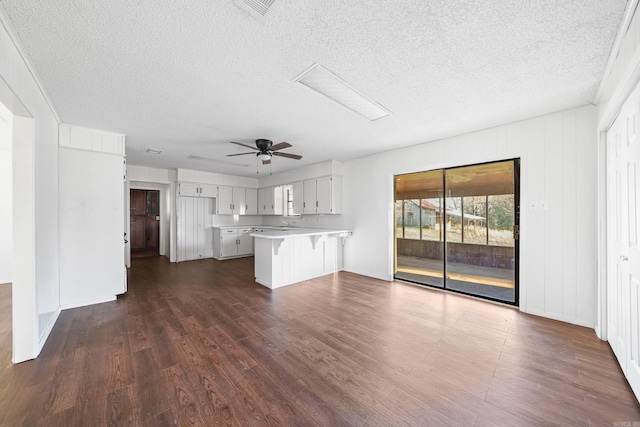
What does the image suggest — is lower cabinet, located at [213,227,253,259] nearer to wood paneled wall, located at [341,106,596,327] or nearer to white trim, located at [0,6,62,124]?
white trim, located at [0,6,62,124]

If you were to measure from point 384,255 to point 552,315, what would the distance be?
236 cm

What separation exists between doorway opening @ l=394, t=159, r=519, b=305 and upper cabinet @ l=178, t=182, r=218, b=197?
16.2 ft

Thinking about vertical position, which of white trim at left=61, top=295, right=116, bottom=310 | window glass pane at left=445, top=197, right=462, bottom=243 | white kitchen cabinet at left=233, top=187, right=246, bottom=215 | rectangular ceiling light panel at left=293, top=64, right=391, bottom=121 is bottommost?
white trim at left=61, top=295, right=116, bottom=310

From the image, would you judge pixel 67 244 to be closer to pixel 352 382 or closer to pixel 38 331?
pixel 38 331

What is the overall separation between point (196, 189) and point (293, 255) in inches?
147

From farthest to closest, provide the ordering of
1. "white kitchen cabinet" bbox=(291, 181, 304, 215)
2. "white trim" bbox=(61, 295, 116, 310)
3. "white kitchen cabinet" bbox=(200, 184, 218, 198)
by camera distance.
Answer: "white kitchen cabinet" bbox=(200, 184, 218, 198) < "white kitchen cabinet" bbox=(291, 181, 304, 215) < "white trim" bbox=(61, 295, 116, 310)

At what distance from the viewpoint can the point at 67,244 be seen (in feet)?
10.5

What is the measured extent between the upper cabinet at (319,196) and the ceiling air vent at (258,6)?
3.89 meters

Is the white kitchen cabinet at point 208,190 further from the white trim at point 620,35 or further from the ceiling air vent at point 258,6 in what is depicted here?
the white trim at point 620,35

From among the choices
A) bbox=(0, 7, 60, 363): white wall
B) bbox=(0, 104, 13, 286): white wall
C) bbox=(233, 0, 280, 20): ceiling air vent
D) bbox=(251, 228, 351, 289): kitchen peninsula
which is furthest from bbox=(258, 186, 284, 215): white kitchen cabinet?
bbox=(233, 0, 280, 20): ceiling air vent

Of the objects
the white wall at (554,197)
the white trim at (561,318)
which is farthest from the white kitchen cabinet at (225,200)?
the white trim at (561,318)

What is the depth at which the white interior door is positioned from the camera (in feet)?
5.35

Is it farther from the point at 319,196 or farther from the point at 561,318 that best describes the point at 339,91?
the point at 561,318

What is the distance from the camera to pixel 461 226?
16.2ft
